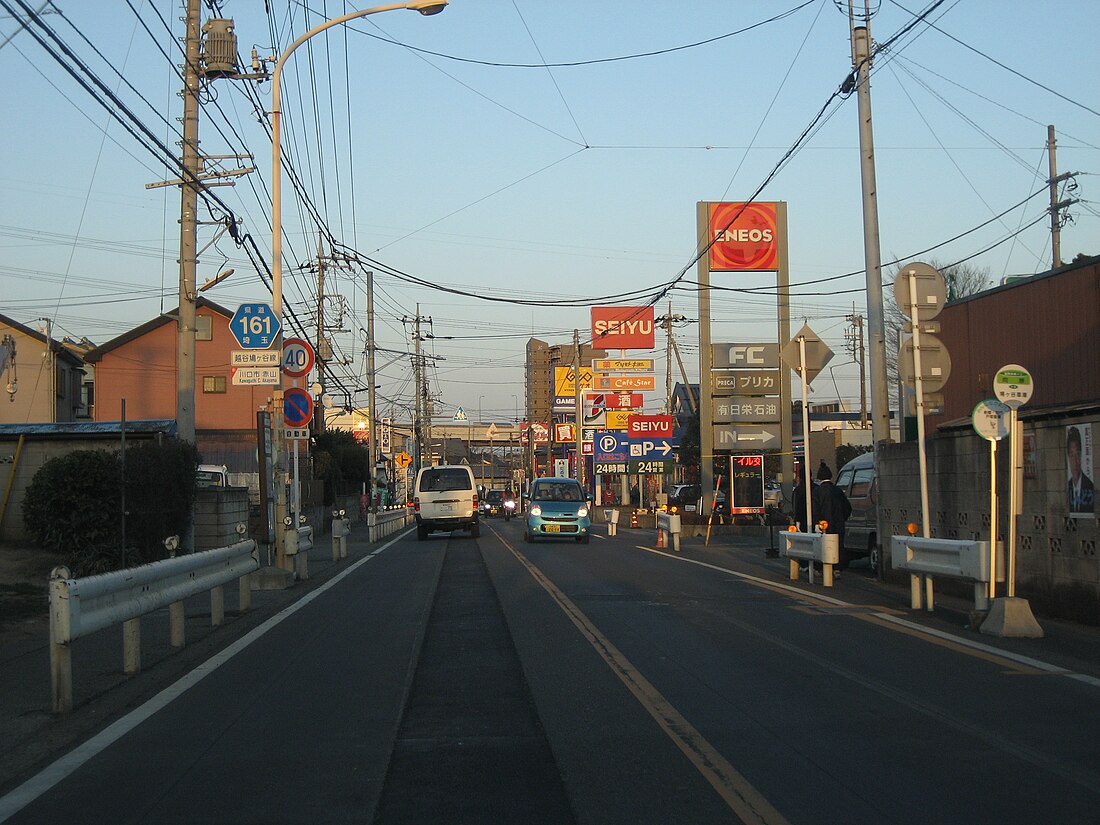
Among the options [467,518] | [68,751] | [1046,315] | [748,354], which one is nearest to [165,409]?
[467,518]

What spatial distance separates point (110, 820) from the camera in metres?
5.20

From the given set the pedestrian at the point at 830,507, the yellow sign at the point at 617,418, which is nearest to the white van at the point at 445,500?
the pedestrian at the point at 830,507

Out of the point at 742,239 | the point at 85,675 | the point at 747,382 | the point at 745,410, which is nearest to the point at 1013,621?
the point at 85,675

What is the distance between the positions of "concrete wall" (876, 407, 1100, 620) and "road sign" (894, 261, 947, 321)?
72.9 inches

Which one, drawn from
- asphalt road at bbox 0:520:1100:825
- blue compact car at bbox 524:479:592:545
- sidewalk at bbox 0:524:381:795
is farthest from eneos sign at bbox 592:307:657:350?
asphalt road at bbox 0:520:1100:825

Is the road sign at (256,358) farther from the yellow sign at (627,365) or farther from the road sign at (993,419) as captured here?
the yellow sign at (627,365)

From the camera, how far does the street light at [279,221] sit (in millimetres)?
16922

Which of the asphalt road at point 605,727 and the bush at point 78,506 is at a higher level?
the bush at point 78,506

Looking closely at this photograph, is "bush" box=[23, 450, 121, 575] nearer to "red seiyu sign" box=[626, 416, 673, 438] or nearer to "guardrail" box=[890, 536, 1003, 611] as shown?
"guardrail" box=[890, 536, 1003, 611]

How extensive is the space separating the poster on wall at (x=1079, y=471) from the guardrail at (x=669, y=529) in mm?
14176

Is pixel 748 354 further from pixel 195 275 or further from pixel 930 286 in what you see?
pixel 930 286

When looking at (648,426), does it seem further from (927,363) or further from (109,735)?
(109,735)

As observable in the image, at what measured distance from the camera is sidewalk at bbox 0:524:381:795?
6.80 meters

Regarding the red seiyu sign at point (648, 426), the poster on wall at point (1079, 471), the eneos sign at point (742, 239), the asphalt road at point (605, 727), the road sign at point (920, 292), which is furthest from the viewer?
the red seiyu sign at point (648, 426)
